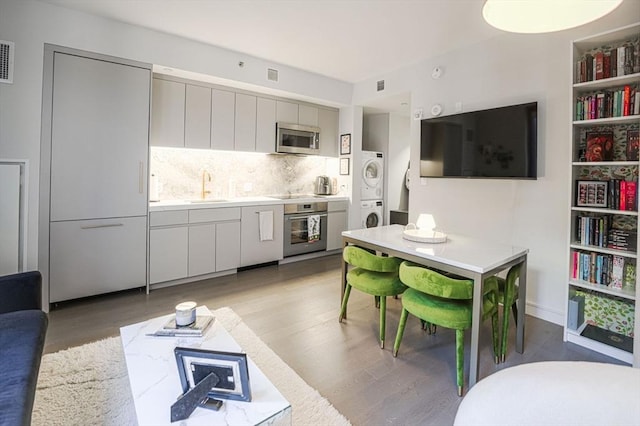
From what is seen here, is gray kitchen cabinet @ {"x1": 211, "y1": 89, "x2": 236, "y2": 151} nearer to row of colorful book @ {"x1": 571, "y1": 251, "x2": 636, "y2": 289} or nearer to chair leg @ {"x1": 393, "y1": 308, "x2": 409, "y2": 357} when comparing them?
chair leg @ {"x1": 393, "y1": 308, "x2": 409, "y2": 357}

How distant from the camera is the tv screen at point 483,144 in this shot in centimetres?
286

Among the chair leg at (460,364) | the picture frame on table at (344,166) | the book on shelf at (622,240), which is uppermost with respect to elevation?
the picture frame on table at (344,166)

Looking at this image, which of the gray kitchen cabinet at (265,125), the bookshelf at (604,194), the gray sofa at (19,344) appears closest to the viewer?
the gray sofa at (19,344)

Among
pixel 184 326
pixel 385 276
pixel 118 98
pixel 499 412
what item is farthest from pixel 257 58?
pixel 499 412

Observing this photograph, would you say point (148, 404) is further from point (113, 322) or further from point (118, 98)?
point (118, 98)

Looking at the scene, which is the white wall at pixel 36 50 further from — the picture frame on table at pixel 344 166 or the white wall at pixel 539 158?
the white wall at pixel 539 158

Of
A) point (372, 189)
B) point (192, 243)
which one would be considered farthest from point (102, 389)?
point (372, 189)

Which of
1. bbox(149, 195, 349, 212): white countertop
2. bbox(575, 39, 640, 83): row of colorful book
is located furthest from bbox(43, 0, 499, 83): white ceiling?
bbox(149, 195, 349, 212): white countertop

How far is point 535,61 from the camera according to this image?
2898mm

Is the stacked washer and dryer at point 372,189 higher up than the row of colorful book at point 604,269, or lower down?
higher up

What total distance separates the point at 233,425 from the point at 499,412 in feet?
2.71

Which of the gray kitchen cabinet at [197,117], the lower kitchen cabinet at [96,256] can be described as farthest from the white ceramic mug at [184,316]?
the gray kitchen cabinet at [197,117]

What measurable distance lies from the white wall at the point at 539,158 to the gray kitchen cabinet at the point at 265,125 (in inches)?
79.6

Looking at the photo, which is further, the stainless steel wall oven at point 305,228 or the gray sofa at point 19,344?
the stainless steel wall oven at point 305,228
